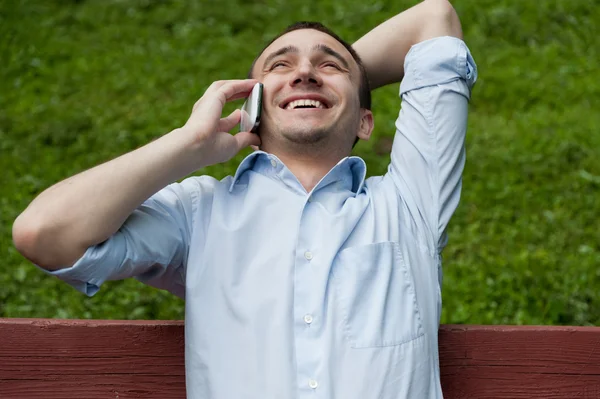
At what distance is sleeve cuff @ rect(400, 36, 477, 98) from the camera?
2492 mm

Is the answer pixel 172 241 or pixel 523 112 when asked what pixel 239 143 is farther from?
pixel 523 112

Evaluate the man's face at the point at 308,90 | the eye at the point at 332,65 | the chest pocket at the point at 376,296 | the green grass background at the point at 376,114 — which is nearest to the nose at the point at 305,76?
the man's face at the point at 308,90

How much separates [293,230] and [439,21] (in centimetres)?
97

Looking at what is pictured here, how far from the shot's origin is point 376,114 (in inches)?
229

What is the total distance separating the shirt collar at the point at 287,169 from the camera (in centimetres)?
240

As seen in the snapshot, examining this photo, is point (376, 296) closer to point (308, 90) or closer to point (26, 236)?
point (308, 90)

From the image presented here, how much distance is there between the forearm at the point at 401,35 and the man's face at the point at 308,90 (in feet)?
0.51

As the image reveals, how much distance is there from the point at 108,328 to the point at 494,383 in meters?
1.15

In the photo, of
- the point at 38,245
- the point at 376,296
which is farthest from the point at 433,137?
the point at 38,245

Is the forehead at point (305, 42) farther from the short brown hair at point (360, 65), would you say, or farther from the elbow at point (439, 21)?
the elbow at point (439, 21)

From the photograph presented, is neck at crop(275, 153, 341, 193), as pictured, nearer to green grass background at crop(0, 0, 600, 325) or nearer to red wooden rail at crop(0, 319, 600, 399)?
red wooden rail at crop(0, 319, 600, 399)

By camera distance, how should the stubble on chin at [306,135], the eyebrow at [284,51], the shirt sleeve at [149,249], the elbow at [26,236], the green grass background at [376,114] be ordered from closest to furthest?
1. the elbow at [26,236]
2. the shirt sleeve at [149,249]
3. the stubble on chin at [306,135]
4. the eyebrow at [284,51]
5. the green grass background at [376,114]

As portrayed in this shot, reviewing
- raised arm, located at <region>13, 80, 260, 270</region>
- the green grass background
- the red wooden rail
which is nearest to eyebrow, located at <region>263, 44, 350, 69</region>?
raised arm, located at <region>13, 80, 260, 270</region>

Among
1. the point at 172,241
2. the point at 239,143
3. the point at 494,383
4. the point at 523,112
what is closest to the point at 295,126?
the point at 239,143
